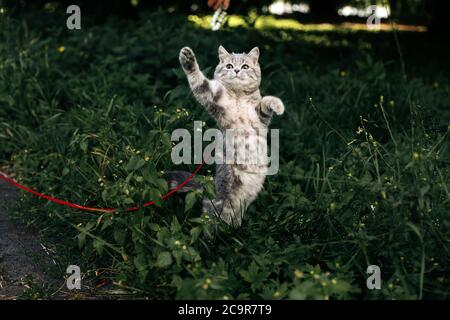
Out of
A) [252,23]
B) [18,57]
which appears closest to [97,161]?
[18,57]

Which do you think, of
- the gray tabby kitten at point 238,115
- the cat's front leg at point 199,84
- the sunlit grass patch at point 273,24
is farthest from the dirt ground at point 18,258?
the sunlit grass patch at point 273,24

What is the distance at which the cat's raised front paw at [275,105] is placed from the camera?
282cm

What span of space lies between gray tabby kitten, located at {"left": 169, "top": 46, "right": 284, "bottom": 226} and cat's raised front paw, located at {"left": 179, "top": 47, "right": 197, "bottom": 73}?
52 millimetres

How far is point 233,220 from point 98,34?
4.31 metres

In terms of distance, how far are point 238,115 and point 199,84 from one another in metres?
0.27

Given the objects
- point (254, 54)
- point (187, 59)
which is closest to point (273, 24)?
point (254, 54)

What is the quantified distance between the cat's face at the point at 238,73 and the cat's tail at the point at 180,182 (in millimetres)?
567

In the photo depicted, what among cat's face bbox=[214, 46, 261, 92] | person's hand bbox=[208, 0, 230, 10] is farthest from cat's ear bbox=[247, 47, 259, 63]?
person's hand bbox=[208, 0, 230, 10]

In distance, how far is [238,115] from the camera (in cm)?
294

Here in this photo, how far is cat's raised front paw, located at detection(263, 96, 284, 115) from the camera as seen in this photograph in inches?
111

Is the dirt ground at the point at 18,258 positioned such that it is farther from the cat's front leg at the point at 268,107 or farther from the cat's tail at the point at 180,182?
the cat's front leg at the point at 268,107

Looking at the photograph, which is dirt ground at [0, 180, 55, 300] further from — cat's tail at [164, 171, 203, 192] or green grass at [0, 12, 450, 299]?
cat's tail at [164, 171, 203, 192]

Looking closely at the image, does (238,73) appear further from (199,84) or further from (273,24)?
(273,24)

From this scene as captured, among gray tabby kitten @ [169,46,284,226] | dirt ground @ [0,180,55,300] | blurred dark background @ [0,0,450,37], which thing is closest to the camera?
gray tabby kitten @ [169,46,284,226]
